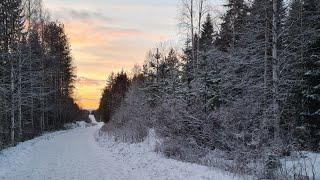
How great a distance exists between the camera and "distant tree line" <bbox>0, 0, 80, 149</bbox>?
34.2 metres

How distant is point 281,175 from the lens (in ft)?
40.5

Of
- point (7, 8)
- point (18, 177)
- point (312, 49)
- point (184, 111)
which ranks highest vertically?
point (7, 8)

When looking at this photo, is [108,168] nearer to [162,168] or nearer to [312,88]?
[162,168]

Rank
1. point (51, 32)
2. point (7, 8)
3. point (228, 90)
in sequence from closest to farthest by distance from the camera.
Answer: point (228, 90), point (7, 8), point (51, 32)

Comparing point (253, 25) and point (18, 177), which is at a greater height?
point (253, 25)

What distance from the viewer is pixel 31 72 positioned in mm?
41000

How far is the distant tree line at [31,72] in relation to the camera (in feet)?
112

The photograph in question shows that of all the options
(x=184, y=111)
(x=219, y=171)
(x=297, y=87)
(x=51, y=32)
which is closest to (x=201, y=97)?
(x=184, y=111)

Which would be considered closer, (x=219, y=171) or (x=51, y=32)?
(x=219, y=171)

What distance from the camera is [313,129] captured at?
1064 inches

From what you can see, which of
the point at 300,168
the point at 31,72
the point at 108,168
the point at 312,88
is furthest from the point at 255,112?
the point at 31,72

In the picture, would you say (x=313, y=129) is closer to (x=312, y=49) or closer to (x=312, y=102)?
(x=312, y=102)

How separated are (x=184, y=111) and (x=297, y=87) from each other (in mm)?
9934

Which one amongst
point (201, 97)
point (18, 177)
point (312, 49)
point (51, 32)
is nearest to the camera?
point (18, 177)
